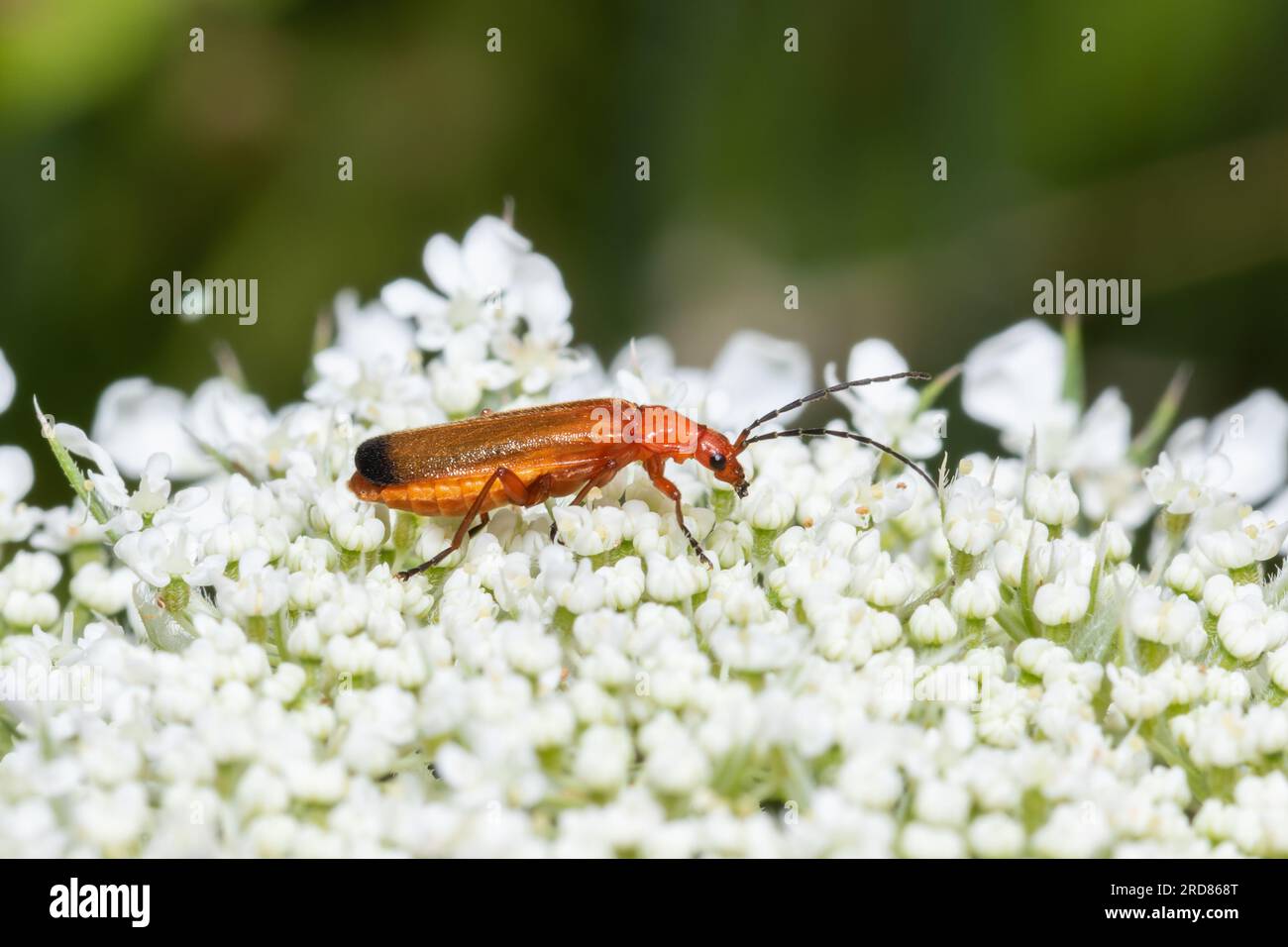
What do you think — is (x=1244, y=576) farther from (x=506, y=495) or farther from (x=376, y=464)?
(x=376, y=464)

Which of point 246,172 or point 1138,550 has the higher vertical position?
point 246,172

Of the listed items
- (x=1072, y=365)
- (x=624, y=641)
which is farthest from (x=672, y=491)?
(x=1072, y=365)

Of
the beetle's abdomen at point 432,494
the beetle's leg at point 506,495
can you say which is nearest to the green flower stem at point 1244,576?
the beetle's leg at point 506,495

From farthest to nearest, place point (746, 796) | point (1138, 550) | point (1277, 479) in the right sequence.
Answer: point (1138, 550)
point (1277, 479)
point (746, 796)

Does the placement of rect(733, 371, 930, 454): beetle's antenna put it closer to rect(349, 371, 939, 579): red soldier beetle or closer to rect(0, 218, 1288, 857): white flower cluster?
rect(349, 371, 939, 579): red soldier beetle

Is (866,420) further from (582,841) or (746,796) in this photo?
(582,841)
